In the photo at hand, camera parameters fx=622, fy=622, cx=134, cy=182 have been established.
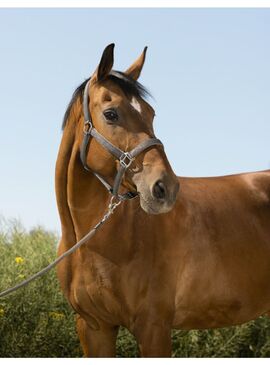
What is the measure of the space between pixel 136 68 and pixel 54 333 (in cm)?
366

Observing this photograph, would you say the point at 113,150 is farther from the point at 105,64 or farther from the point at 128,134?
the point at 105,64

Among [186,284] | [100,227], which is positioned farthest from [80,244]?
[186,284]

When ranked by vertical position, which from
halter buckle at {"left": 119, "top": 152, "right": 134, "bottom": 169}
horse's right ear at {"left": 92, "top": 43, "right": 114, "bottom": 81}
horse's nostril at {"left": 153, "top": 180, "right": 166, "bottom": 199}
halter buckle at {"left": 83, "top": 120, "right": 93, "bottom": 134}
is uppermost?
horse's right ear at {"left": 92, "top": 43, "right": 114, "bottom": 81}

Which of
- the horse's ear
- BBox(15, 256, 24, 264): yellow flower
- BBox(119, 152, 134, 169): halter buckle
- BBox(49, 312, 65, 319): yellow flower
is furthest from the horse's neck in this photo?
BBox(15, 256, 24, 264): yellow flower

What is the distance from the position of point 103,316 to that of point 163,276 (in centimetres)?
49

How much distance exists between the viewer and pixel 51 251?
7.95m

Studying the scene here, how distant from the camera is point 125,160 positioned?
394 centimetres

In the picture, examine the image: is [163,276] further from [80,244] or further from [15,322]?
[15,322]

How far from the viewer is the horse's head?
12.6 feet

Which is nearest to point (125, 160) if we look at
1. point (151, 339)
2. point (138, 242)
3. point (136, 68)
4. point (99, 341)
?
point (138, 242)

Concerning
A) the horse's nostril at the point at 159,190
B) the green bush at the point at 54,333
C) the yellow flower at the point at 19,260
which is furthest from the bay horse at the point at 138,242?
the yellow flower at the point at 19,260

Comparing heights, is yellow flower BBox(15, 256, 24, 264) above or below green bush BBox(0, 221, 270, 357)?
above

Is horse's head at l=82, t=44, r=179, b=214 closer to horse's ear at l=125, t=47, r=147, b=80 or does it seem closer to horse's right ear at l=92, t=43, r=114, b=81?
horse's right ear at l=92, t=43, r=114, b=81

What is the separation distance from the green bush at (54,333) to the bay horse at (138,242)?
2.35 m
